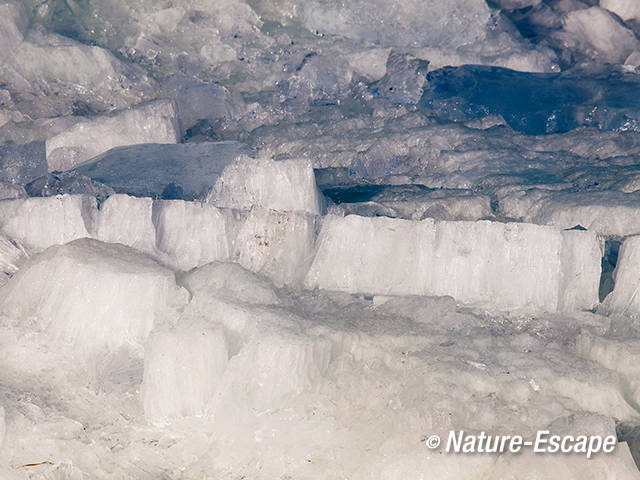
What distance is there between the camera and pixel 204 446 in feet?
12.7

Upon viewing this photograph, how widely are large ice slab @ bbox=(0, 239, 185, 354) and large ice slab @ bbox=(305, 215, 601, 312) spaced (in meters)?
1.03

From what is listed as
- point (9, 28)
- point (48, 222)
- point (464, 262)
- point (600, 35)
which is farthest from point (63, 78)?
point (600, 35)

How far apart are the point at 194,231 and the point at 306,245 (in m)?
0.75

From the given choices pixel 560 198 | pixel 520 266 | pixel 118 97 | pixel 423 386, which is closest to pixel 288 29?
pixel 118 97

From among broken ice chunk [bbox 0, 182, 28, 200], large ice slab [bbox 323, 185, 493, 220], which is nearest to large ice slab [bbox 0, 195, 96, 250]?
broken ice chunk [bbox 0, 182, 28, 200]

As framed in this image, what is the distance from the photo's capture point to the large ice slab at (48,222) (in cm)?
477

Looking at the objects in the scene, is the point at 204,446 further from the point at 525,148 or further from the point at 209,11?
the point at 209,11

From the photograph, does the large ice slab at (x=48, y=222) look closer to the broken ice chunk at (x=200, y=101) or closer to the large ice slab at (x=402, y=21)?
the broken ice chunk at (x=200, y=101)

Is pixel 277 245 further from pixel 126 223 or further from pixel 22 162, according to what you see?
pixel 22 162

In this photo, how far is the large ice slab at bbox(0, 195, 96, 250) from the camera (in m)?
4.77

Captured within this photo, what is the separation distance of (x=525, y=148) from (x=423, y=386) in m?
3.31

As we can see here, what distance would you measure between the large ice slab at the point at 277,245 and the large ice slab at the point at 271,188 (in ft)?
0.99

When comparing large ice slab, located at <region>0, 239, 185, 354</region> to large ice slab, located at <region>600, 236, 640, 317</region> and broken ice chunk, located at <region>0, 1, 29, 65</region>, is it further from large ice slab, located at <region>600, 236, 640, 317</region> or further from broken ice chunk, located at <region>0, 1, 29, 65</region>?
broken ice chunk, located at <region>0, 1, 29, 65</region>

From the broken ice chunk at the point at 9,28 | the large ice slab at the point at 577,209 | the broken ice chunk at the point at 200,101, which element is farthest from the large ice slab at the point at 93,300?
the broken ice chunk at the point at 9,28
